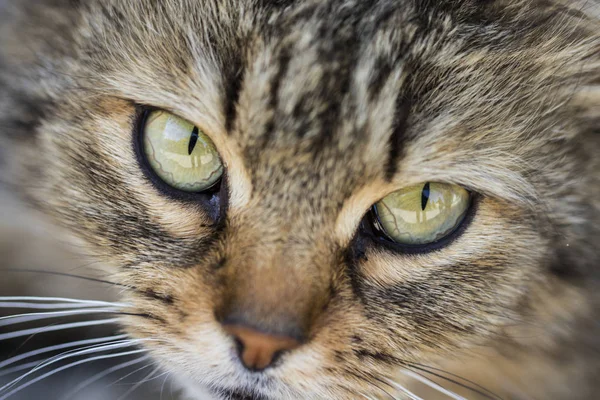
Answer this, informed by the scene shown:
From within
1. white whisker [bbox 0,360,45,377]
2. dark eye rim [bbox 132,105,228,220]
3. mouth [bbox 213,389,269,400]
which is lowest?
white whisker [bbox 0,360,45,377]

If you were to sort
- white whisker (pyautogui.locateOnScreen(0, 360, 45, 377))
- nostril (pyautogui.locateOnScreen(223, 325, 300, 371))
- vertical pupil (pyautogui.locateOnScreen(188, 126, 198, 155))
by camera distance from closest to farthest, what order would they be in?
nostril (pyautogui.locateOnScreen(223, 325, 300, 371))
vertical pupil (pyautogui.locateOnScreen(188, 126, 198, 155))
white whisker (pyautogui.locateOnScreen(0, 360, 45, 377))

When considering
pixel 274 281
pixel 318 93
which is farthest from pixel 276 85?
pixel 274 281

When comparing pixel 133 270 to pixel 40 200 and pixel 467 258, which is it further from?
pixel 467 258

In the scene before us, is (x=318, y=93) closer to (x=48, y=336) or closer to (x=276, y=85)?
(x=276, y=85)

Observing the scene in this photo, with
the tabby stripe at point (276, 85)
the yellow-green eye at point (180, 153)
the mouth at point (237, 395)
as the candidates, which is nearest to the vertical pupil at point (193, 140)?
the yellow-green eye at point (180, 153)

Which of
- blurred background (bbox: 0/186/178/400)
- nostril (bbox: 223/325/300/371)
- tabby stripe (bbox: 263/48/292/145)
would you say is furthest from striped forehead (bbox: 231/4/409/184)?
blurred background (bbox: 0/186/178/400)

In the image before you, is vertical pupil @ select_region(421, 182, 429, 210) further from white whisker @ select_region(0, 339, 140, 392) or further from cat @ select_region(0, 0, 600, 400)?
white whisker @ select_region(0, 339, 140, 392)

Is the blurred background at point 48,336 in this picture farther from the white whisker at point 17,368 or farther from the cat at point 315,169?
the cat at point 315,169
